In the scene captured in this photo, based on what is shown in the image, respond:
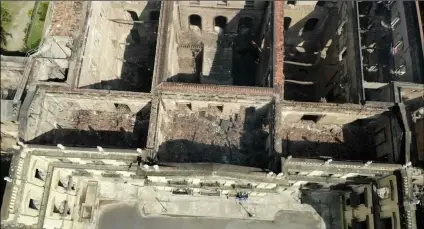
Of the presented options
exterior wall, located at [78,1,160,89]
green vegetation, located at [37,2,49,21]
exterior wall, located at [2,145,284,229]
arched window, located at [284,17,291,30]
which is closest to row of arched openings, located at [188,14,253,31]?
arched window, located at [284,17,291,30]

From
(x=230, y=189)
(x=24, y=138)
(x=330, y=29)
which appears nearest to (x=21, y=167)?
(x=24, y=138)

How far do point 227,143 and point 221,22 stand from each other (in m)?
14.7

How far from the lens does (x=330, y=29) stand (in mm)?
35844

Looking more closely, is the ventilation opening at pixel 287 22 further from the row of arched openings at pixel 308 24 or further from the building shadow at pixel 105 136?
the building shadow at pixel 105 136

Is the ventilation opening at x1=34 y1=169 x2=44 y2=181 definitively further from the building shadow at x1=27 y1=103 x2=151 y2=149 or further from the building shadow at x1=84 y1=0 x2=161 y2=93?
the building shadow at x1=84 y1=0 x2=161 y2=93

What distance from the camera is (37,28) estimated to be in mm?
33406

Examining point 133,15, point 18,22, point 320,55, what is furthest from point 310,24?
point 18,22

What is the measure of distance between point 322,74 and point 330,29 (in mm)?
4553

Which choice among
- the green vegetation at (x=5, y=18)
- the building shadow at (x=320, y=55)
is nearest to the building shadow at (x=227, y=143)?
the building shadow at (x=320, y=55)

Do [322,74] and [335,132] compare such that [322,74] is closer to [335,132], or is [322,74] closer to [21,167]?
[335,132]

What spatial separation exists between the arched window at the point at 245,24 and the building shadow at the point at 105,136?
14647 millimetres

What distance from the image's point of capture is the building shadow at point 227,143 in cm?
2975

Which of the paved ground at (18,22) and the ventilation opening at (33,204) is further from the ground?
the paved ground at (18,22)

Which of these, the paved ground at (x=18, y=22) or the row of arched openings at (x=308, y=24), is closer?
the paved ground at (x=18, y=22)
